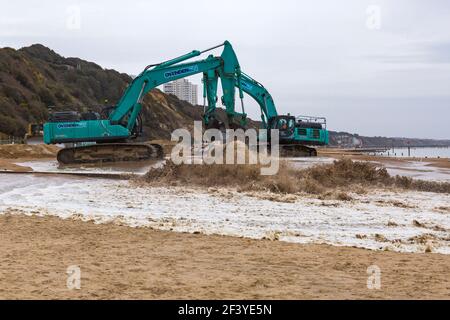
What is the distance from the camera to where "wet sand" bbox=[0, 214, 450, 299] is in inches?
239

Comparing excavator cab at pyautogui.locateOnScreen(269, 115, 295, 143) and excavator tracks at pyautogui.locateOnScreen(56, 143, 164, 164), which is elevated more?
excavator cab at pyautogui.locateOnScreen(269, 115, 295, 143)

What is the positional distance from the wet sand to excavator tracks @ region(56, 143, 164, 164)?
65.3 feet

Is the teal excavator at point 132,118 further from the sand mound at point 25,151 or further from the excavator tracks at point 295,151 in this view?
the sand mound at point 25,151

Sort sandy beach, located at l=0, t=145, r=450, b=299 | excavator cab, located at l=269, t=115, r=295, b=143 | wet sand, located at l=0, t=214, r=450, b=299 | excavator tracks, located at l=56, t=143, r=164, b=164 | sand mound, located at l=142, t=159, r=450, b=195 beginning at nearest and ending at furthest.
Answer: wet sand, located at l=0, t=214, r=450, b=299 < sandy beach, located at l=0, t=145, r=450, b=299 < sand mound, located at l=142, t=159, r=450, b=195 < excavator tracks, located at l=56, t=143, r=164, b=164 < excavator cab, located at l=269, t=115, r=295, b=143

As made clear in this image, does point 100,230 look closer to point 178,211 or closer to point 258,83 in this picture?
point 178,211

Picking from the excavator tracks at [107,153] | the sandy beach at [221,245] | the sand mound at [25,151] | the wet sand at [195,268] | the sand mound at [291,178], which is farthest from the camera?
the sand mound at [25,151]

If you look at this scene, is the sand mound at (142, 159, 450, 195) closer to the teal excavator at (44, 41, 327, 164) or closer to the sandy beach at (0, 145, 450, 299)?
the sandy beach at (0, 145, 450, 299)

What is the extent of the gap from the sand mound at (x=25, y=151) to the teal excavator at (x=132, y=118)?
7136mm

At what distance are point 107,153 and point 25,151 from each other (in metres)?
10.1

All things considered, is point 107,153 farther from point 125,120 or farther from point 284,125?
point 284,125

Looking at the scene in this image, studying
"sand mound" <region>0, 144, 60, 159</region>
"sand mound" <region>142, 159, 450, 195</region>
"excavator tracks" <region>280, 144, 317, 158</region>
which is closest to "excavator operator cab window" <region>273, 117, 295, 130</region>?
"excavator tracks" <region>280, 144, 317, 158</region>

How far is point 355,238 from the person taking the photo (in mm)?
9953

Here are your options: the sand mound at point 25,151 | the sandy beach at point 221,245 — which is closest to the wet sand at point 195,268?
the sandy beach at point 221,245

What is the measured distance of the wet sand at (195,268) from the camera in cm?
607
